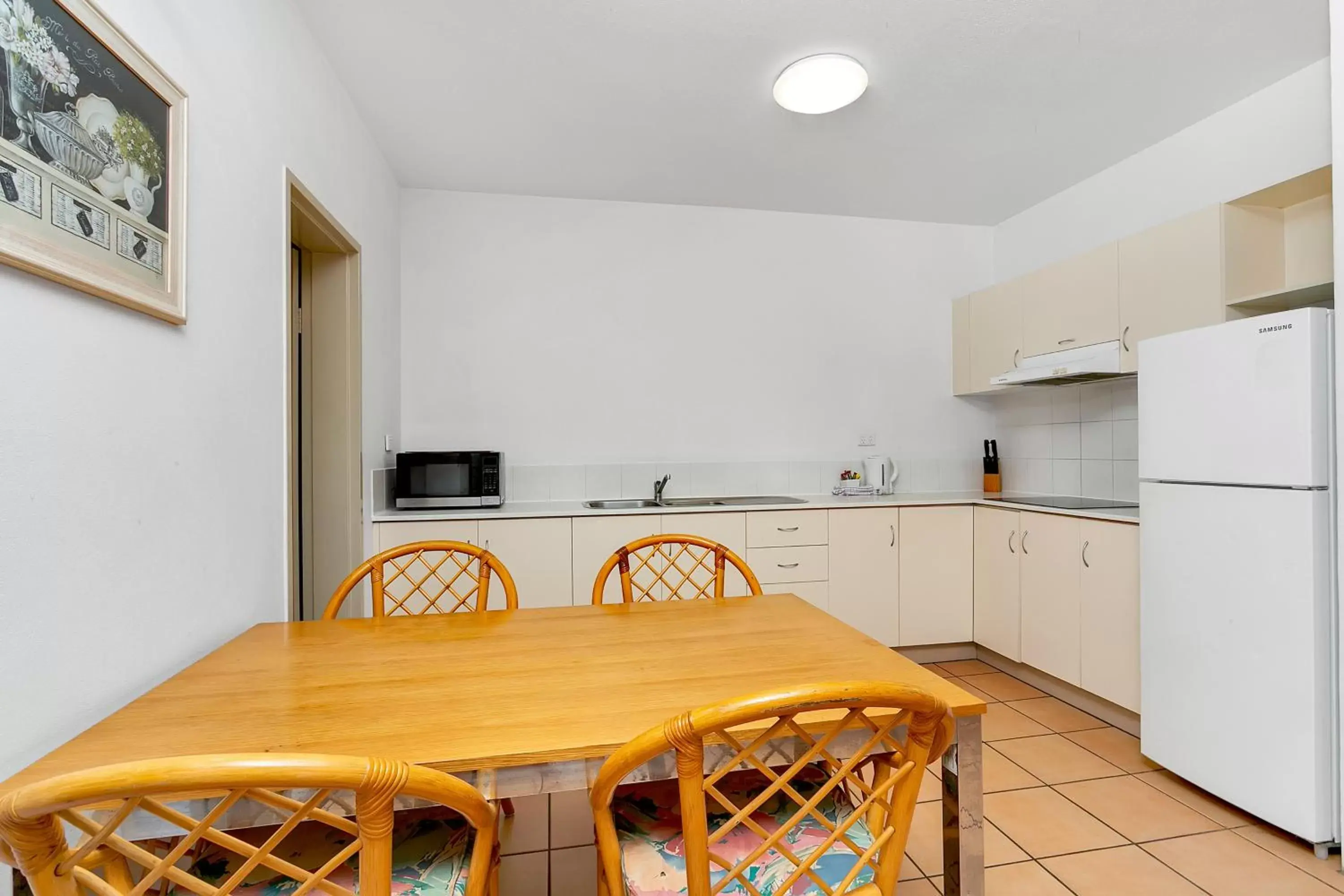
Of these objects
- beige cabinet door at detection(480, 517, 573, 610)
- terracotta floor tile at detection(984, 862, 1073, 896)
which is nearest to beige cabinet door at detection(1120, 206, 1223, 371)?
terracotta floor tile at detection(984, 862, 1073, 896)

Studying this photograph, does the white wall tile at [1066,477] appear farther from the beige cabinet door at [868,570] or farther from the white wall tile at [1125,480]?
the beige cabinet door at [868,570]

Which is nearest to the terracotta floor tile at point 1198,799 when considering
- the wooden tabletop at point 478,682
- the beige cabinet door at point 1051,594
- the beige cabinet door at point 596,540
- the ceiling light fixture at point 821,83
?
the beige cabinet door at point 1051,594

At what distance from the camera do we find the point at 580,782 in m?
0.95

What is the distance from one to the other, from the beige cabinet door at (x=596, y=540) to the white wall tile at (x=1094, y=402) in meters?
2.24

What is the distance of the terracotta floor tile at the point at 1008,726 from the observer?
8.50 feet

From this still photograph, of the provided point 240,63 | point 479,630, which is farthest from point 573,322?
Answer: point 479,630

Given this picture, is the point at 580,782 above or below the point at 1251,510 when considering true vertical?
below

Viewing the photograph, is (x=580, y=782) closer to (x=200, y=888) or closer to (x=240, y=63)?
(x=200, y=888)

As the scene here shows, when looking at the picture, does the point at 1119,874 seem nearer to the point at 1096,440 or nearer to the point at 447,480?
the point at 1096,440

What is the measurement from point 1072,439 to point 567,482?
2.62 m

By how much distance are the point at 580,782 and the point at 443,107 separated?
2.58 metres

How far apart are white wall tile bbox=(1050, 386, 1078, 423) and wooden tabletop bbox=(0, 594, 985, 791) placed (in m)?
2.53

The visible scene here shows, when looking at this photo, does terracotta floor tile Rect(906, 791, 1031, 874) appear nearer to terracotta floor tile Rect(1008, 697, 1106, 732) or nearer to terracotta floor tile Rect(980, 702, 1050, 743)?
terracotta floor tile Rect(980, 702, 1050, 743)

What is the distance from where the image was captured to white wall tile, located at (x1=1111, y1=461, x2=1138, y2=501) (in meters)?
3.05
